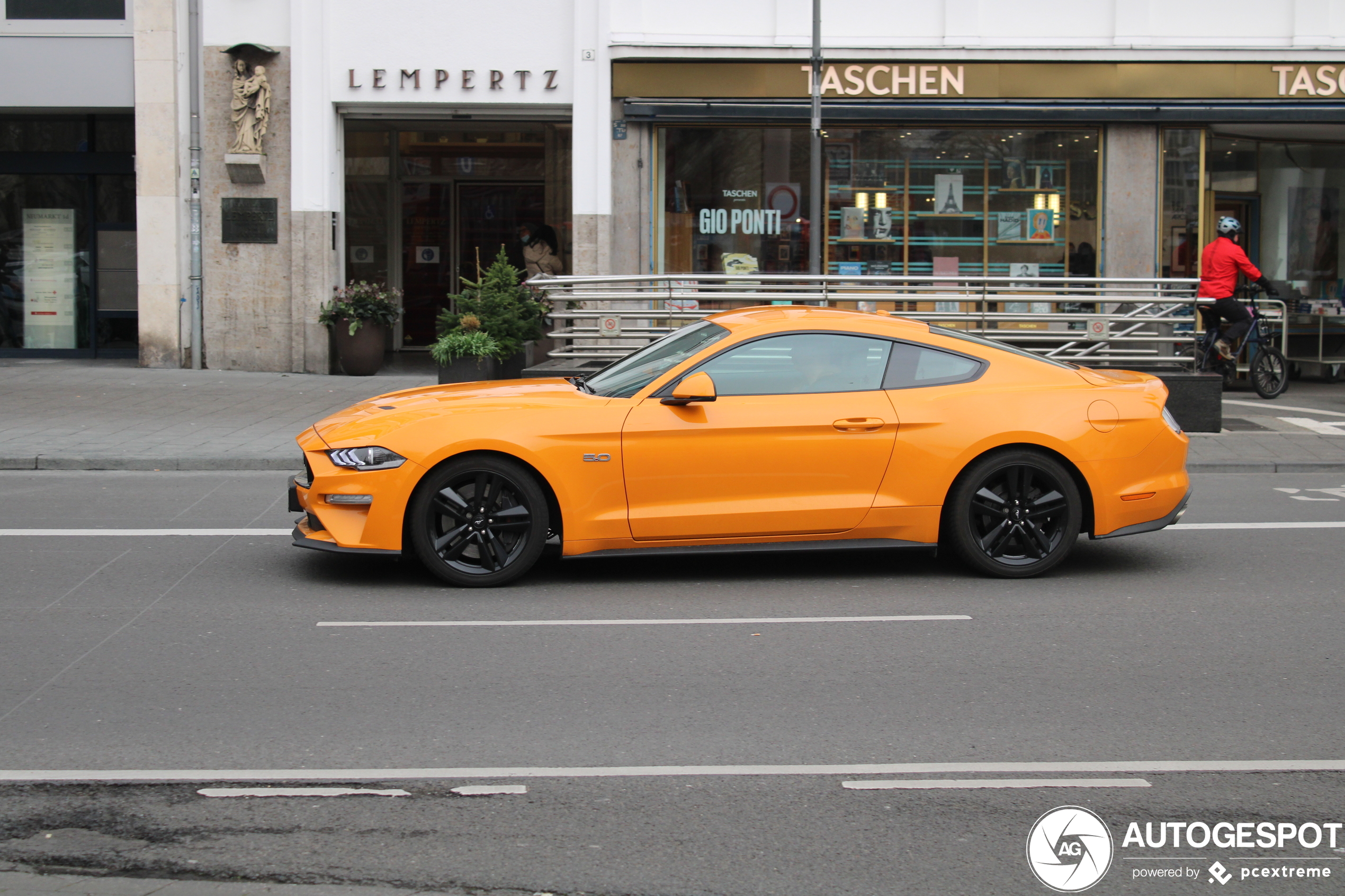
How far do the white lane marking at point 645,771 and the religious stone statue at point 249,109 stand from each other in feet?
49.9

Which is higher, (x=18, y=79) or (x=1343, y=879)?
(x=18, y=79)

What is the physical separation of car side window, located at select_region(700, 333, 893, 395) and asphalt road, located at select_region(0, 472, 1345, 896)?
1.08m

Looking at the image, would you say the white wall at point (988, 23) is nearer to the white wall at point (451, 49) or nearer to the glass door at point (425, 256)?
the white wall at point (451, 49)

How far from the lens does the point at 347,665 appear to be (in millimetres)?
5762

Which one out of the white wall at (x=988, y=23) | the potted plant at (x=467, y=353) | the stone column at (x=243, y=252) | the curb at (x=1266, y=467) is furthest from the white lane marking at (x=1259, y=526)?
the stone column at (x=243, y=252)

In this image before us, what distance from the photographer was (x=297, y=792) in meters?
4.32

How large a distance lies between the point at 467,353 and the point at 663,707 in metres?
10.4

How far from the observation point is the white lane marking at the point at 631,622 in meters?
6.48

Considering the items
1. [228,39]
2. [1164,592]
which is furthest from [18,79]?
[1164,592]

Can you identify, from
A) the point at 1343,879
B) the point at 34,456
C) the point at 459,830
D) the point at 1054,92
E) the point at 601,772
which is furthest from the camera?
the point at 1054,92

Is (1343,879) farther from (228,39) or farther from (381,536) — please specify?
(228,39)

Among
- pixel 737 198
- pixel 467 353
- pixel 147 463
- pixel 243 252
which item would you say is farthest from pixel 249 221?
pixel 147 463

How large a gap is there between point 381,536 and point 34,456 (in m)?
5.89

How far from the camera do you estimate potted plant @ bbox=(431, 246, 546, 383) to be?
49.9ft
